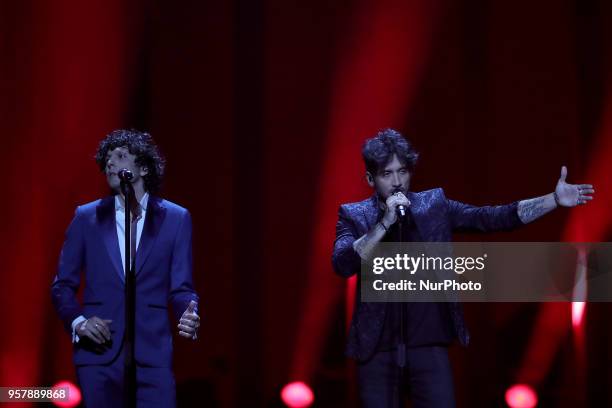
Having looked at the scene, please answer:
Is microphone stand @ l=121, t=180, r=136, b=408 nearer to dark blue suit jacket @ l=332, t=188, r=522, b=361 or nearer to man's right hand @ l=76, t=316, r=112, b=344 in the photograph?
man's right hand @ l=76, t=316, r=112, b=344

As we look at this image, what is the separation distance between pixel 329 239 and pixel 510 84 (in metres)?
1.53

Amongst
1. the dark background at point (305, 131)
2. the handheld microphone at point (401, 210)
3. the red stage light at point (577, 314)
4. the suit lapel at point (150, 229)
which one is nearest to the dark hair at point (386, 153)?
the handheld microphone at point (401, 210)

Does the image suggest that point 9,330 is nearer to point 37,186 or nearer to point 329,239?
point 37,186

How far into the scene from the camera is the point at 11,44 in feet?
16.7

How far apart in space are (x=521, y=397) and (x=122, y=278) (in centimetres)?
294

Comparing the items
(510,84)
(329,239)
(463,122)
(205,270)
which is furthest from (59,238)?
(510,84)

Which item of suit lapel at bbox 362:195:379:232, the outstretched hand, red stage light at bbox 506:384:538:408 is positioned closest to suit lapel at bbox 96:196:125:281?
suit lapel at bbox 362:195:379:232

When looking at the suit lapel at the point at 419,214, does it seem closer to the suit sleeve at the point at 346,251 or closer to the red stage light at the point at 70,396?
the suit sleeve at the point at 346,251

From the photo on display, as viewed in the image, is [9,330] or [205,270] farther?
[205,270]

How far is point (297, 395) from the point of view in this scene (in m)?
5.25

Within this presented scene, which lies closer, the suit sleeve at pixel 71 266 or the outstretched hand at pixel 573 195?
the outstretched hand at pixel 573 195

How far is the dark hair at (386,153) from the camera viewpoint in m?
3.29

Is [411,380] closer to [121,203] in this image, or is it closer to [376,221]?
[376,221]

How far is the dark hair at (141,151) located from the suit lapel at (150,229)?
0.21 m
